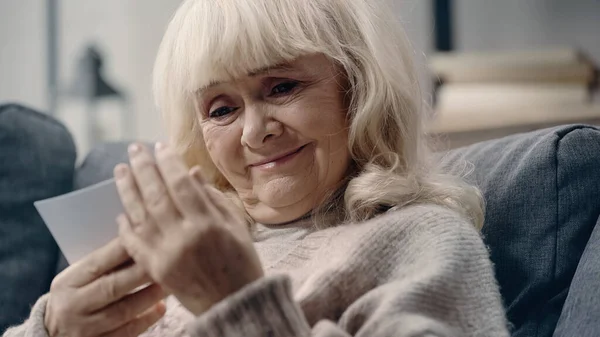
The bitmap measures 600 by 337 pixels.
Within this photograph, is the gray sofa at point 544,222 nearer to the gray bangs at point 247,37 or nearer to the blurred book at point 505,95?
the gray bangs at point 247,37

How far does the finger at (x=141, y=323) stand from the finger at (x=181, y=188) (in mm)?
266

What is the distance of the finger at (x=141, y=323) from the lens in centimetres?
94

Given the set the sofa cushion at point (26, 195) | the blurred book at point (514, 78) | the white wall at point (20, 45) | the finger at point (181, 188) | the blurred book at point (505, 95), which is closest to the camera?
the finger at point (181, 188)

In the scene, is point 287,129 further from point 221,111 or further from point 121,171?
point 121,171

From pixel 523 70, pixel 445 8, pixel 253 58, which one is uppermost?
pixel 253 58

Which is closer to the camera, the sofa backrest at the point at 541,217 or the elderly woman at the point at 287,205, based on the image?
the elderly woman at the point at 287,205

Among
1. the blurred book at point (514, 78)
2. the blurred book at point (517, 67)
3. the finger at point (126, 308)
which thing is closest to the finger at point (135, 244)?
the finger at point (126, 308)

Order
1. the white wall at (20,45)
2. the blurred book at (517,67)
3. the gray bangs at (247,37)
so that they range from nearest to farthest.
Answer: the gray bangs at (247,37) → the blurred book at (517,67) → the white wall at (20,45)

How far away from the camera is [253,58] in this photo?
101 centimetres

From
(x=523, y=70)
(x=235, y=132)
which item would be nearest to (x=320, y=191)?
(x=235, y=132)

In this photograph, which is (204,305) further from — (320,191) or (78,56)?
(78,56)

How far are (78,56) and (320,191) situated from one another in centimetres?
252

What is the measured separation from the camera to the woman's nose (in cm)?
104

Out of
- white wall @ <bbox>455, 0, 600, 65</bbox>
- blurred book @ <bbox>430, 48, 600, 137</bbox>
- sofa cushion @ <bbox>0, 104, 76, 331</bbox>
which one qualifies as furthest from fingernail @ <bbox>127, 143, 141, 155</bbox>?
white wall @ <bbox>455, 0, 600, 65</bbox>
